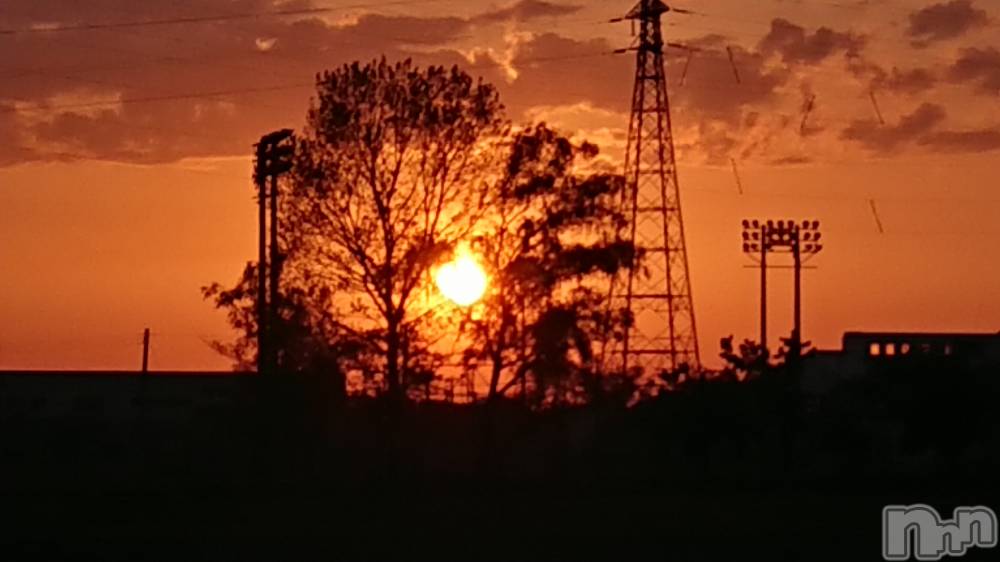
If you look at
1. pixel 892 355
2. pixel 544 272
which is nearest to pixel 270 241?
pixel 544 272

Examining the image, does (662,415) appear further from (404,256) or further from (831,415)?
(404,256)

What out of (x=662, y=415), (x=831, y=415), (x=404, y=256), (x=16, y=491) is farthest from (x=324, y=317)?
(x=831, y=415)

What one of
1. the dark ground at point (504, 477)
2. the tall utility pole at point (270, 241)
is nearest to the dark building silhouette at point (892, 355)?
the dark ground at point (504, 477)

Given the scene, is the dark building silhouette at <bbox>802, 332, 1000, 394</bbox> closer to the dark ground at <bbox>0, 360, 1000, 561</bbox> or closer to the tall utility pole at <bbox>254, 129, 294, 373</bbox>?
the dark ground at <bbox>0, 360, 1000, 561</bbox>

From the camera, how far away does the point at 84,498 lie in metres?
48.6
